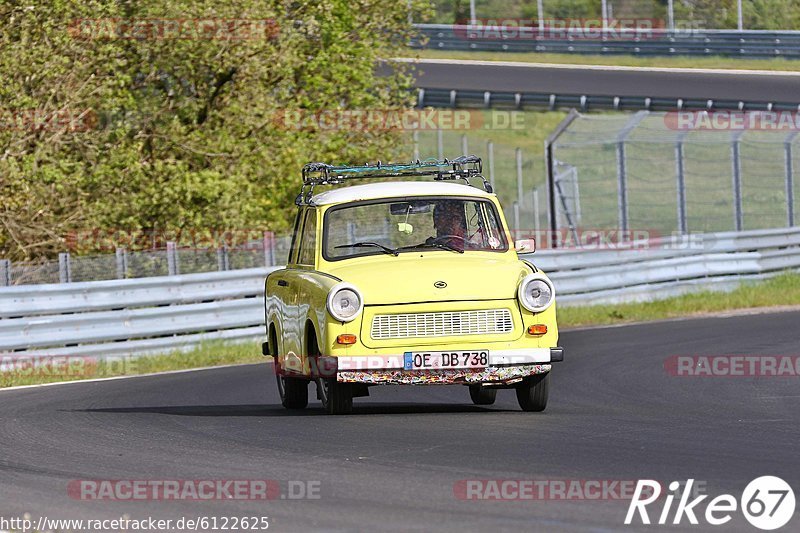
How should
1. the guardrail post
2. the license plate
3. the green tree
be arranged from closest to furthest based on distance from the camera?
the license plate, the guardrail post, the green tree

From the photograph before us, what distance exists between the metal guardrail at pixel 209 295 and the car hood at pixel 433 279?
774 centimetres

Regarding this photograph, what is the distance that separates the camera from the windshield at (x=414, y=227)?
1171 centimetres

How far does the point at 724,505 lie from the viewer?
21.9 feet

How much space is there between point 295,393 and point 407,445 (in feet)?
11.0

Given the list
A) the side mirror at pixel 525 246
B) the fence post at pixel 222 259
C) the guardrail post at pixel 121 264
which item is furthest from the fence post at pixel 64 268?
the side mirror at pixel 525 246

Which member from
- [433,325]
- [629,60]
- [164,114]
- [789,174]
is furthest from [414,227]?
[629,60]

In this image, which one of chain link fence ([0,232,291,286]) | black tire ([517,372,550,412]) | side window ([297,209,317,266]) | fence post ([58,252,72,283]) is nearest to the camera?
black tire ([517,372,550,412])

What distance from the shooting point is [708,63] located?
167 ft

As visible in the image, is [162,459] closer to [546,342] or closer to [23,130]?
[546,342]

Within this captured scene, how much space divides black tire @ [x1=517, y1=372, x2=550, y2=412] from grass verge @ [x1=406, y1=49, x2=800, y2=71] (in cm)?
3635

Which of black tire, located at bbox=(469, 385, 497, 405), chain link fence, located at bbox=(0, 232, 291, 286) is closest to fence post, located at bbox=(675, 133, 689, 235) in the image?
chain link fence, located at bbox=(0, 232, 291, 286)

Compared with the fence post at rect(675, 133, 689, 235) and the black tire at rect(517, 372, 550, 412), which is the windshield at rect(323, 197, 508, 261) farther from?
the fence post at rect(675, 133, 689, 235)

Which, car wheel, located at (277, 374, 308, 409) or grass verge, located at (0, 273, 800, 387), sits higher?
car wheel, located at (277, 374, 308, 409)

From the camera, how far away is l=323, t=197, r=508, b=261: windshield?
11.7 m
